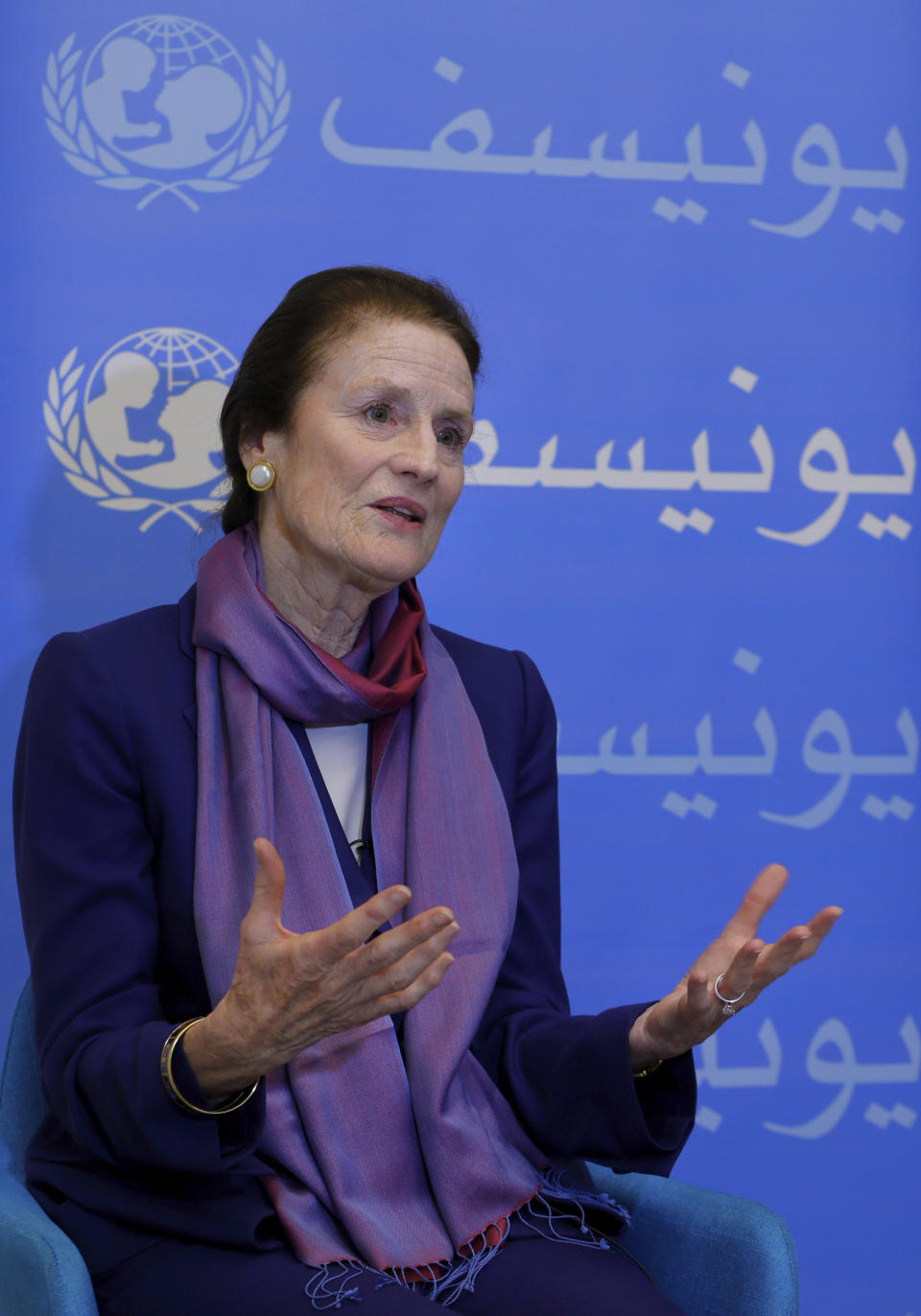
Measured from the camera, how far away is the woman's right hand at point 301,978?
1.06 meters

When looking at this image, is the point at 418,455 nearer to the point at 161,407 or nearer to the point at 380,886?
the point at 380,886

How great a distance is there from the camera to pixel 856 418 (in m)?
2.17

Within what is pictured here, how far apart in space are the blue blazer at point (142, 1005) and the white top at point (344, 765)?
16cm

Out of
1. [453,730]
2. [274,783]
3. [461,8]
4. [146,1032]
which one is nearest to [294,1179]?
[146,1032]

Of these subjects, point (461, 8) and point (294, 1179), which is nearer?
point (294, 1179)

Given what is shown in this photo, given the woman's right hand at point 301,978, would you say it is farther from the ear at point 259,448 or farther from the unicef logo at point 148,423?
the unicef logo at point 148,423

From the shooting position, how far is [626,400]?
82.9 inches

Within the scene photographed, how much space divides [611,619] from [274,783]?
2.63 feet

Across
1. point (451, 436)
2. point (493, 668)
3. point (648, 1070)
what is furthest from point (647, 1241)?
point (451, 436)

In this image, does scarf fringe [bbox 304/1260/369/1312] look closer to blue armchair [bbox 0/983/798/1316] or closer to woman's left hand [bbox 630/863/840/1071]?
blue armchair [bbox 0/983/798/1316]

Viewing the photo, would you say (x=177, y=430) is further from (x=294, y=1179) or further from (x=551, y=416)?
(x=294, y=1179)

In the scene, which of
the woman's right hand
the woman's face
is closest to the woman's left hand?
the woman's right hand

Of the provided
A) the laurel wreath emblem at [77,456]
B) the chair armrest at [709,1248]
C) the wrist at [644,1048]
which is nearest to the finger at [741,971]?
the wrist at [644,1048]

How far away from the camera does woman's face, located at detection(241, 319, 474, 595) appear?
1.53 m
